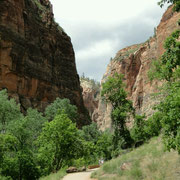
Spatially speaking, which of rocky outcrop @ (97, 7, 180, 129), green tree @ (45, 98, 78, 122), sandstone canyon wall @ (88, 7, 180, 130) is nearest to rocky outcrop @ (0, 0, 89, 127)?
green tree @ (45, 98, 78, 122)

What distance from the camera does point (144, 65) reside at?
67.6 metres

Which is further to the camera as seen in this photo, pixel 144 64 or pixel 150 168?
pixel 144 64

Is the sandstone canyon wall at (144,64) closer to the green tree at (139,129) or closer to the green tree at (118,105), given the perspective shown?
the green tree at (139,129)

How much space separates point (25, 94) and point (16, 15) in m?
15.2

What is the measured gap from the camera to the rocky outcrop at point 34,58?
39.8m

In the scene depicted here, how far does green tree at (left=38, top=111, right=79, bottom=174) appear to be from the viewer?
1969 cm

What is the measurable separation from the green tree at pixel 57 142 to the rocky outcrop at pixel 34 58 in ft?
68.5

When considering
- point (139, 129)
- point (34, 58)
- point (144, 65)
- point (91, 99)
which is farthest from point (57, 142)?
point (91, 99)

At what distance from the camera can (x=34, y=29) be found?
156 feet

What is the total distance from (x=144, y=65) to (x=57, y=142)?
5316cm

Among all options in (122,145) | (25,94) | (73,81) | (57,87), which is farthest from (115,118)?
(73,81)

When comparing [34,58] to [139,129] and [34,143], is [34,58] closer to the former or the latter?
[139,129]

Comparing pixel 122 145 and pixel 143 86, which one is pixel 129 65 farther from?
pixel 122 145

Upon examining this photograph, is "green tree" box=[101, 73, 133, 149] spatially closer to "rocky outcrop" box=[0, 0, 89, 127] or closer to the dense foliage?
the dense foliage
